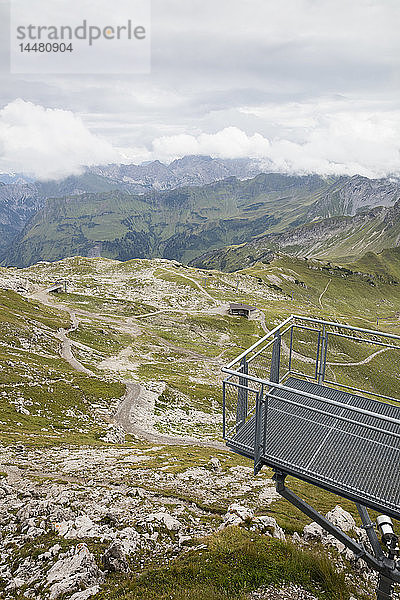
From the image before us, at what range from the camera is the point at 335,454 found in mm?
11805

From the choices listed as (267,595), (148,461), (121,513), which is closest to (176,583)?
(267,595)

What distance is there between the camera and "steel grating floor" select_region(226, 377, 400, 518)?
10445 mm

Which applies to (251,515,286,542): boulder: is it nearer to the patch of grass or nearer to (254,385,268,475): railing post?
the patch of grass

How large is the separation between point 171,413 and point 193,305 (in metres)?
89.8

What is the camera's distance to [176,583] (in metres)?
11.7

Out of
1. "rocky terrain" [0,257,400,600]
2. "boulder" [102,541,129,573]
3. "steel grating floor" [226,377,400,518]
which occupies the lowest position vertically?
"rocky terrain" [0,257,400,600]

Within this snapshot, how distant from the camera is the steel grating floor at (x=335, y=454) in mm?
10445

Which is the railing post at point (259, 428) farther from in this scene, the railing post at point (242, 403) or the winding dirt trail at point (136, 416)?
the winding dirt trail at point (136, 416)

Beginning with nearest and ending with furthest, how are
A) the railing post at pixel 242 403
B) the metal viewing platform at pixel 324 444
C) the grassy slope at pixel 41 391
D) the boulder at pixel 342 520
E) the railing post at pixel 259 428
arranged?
the metal viewing platform at pixel 324 444
the railing post at pixel 259 428
the railing post at pixel 242 403
the boulder at pixel 342 520
the grassy slope at pixel 41 391

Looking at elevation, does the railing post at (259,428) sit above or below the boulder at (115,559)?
above

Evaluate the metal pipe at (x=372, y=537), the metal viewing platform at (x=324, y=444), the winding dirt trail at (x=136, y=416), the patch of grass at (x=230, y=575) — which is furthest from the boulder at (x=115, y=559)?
the winding dirt trail at (x=136, y=416)

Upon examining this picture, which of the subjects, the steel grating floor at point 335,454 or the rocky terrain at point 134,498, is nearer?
the steel grating floor at point 335,454

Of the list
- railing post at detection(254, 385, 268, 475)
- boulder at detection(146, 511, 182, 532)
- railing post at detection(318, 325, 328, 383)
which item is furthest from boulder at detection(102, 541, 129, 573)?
railing post at detection(318, 325, 328, 383)

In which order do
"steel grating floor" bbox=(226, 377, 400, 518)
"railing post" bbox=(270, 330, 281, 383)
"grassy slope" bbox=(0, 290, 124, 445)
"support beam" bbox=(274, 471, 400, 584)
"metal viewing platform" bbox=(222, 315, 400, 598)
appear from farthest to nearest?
"grassy slope" bbox=(0, 290, 124, 445)
"railing post" bbox=(270, 330, 281, 383)
"steel grating floor" bbox=(226, 377, 400, 518)
"metal viewing platform" bbox=(222, 315, 400, 598)
"support beam" bbox=(274, 471, 400, 584)
